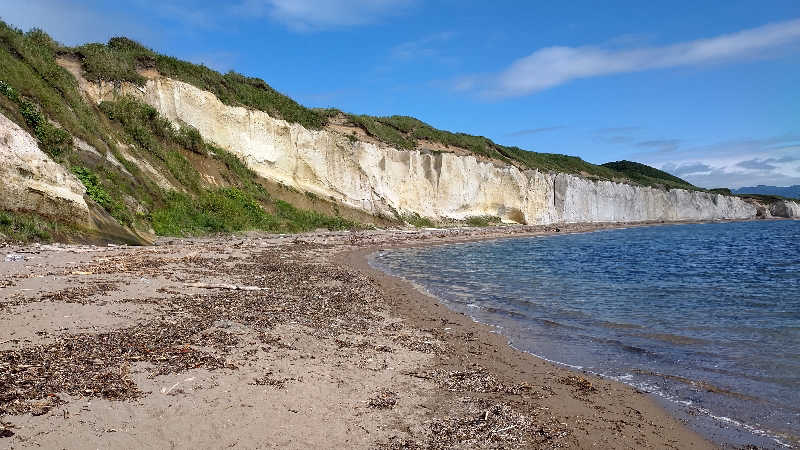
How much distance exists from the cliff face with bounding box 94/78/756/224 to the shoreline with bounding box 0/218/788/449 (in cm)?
2044

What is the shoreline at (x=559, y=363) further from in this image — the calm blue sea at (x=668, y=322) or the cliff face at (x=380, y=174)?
the cliff face at (x=380, y=174)

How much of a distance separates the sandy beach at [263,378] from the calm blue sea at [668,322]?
0.74 m

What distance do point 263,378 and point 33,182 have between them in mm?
11561

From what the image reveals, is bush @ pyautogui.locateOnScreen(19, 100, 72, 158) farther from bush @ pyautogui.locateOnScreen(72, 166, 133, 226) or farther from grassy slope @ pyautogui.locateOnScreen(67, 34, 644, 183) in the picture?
grassy slope @ pyautogui.locateOnScreen(67, 34, 644, 183)

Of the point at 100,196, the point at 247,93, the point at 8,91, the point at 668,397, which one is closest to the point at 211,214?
the point at 100,196

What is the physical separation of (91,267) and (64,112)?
1032cm

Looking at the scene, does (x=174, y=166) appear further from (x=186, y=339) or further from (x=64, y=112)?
(x=186, y=339)

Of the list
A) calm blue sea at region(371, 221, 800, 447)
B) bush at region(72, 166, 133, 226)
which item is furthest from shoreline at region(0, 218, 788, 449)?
Answer: bush at region(72, 166, 133, 226)

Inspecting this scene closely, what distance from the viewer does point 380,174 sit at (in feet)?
128

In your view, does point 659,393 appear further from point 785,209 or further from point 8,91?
point 785,209

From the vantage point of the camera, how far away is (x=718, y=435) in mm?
4855

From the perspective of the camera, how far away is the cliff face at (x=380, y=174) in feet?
95.5

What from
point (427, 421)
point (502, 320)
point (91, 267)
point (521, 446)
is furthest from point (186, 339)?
point (502, 320)

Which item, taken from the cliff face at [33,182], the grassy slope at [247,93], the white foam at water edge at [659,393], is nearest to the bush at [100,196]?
the cliff face at [33,182]
